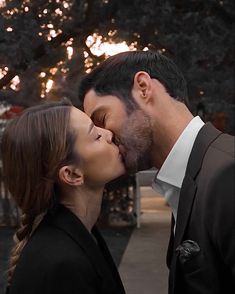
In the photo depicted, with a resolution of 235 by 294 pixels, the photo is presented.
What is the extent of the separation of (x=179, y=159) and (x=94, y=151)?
0.27 metres

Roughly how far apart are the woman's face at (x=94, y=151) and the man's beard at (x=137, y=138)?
4 centimetres

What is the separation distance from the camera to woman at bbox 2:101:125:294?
1.66 meters

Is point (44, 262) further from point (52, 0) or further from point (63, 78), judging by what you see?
point (63, 78)

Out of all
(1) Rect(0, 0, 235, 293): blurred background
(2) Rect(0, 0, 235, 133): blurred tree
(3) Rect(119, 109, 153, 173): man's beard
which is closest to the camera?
(3) Rect(119, 109, 153, 173): man's beard

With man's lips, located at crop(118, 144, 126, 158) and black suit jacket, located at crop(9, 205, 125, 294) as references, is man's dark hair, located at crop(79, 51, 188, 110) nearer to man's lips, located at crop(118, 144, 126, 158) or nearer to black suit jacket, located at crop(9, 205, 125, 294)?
man's lips, located at crop(118, 144, 126, 158)

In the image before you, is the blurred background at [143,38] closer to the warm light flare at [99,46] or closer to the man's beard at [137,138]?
the warm light flare at [99,46]

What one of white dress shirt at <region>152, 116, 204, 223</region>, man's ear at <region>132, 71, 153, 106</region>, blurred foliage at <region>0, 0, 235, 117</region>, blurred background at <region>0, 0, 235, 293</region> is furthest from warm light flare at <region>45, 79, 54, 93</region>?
white dress shirt at <region>152, 116, 204, 223</region>

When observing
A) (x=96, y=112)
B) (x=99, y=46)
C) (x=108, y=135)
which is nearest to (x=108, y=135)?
(x=108, y=135)

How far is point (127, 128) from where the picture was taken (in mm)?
1877

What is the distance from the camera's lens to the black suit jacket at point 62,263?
5.32 feet

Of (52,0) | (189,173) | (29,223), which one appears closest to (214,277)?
(189,173)

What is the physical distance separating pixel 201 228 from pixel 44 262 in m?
0.46

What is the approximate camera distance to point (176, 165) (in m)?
1.79

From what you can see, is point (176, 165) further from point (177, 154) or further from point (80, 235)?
point (80, 235)
